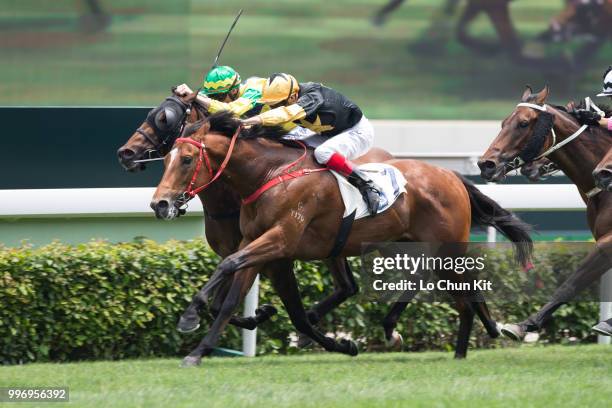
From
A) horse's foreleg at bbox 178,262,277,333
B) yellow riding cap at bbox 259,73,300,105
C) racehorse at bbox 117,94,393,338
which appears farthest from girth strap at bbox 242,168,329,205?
horse's foreleg at bbox 178,262,277,333

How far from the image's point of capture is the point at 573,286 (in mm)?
6766

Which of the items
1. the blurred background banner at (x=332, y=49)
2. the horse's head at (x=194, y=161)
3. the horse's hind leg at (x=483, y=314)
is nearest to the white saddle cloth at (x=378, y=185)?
the horse's head at (x=194, y=161)

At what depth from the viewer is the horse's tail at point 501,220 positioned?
25.5 ft

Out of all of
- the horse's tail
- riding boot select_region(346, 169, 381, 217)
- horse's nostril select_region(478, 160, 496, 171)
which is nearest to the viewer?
riding boot select_region(346, 169, 381, 217)

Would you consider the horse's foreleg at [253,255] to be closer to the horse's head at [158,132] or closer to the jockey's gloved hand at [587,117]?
the horse's head at [158,132]

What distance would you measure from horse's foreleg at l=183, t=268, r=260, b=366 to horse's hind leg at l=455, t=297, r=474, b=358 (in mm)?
1377

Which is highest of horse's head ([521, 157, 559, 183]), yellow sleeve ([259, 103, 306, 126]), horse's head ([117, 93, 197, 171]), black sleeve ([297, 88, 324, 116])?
black sleeve ([297, 88, 324, 116])

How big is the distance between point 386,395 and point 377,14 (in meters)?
4.57

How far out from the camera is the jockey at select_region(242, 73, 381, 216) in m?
6.95

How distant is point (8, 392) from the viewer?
5688 millimetres

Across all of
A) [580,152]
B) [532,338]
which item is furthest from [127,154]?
[532,338]

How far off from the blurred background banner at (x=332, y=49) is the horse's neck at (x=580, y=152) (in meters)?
2.41

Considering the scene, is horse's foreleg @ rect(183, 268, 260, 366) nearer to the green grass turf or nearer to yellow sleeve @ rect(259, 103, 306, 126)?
the green grass turf

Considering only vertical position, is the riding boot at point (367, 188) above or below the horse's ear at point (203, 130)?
below
